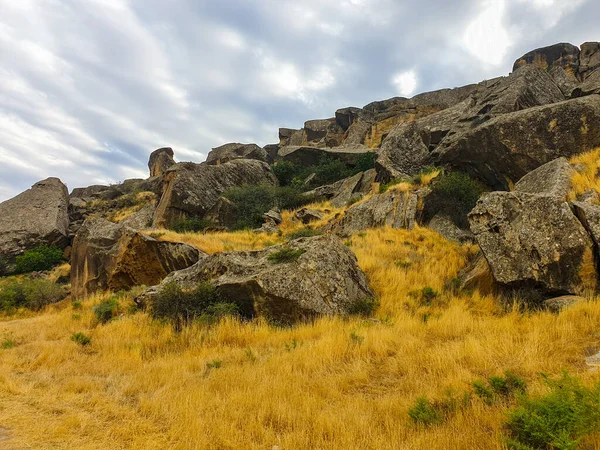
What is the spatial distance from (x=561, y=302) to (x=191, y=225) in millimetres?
23191

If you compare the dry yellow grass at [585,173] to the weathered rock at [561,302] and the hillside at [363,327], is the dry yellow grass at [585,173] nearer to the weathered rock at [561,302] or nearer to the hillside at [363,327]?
the hillside at [363,327]

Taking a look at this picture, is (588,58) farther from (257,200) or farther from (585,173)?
(257,200)

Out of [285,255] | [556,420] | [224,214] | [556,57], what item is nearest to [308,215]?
[224,214]

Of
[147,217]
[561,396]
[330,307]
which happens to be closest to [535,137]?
[330,307]

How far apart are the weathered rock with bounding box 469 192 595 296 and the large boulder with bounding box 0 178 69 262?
118ft

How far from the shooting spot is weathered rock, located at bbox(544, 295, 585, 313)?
7103mm

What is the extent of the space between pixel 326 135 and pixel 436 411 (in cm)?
5469

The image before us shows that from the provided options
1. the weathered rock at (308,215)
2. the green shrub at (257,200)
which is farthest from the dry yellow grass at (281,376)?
the green shrub at (257,200)

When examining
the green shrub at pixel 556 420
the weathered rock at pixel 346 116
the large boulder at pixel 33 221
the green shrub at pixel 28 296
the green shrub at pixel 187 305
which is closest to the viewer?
the green shrub at pixel 556 420

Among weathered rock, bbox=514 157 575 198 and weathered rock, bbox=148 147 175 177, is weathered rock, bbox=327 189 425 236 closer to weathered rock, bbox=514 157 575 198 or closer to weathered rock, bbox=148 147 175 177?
weathered rock, bbox=514 157 575 198

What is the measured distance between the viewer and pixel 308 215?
24.7 meters

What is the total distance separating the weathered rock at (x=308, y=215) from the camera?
80.2 feet

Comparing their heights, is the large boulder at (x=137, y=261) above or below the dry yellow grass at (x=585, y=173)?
below

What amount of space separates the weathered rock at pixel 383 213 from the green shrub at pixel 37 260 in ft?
81.9
